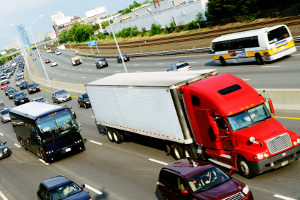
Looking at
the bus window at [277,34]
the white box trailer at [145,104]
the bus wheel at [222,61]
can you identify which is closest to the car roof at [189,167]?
the white box trailer at [145,104]

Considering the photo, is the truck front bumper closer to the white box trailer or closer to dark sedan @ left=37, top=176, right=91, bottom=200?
the white box trailer

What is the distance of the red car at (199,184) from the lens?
9.88 meters

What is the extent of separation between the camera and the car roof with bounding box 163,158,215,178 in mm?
10704

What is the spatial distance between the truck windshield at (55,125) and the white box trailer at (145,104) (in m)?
1.96

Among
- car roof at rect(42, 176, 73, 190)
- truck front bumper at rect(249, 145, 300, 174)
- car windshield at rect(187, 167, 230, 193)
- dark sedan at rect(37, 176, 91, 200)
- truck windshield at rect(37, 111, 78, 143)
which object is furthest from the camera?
truck windshield at rect(37, 111, 78, 143)

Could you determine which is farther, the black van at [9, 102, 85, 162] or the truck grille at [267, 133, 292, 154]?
the black van at [9, 102, 85, 162]

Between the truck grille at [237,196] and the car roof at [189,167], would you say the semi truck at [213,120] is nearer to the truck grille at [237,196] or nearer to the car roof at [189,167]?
the car roof at [189,167]

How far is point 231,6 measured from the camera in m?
56.9

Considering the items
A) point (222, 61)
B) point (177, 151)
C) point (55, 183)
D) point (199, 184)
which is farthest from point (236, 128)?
point (222, 61)

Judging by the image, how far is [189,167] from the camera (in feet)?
36.3

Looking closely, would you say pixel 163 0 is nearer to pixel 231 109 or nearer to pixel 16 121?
pixel 16 121

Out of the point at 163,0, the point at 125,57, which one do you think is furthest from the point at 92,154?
the point at 163,0

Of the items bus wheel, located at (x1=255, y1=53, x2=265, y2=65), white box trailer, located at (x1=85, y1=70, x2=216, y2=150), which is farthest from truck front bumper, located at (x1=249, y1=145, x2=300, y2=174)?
bus wheel, located at (x1=255, y1=53, x2=265, y2=65)

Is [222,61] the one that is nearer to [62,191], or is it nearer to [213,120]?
[213,120]
